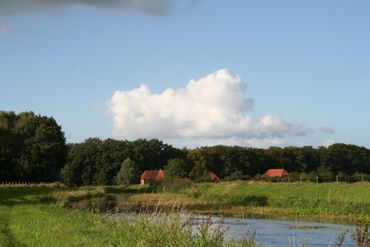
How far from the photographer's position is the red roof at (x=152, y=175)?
136 metres

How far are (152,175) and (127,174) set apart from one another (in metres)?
10.5

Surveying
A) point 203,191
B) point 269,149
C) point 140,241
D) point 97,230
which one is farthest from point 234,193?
point 269,149

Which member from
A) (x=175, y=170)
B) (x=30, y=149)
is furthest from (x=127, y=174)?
(x=30, y=149)

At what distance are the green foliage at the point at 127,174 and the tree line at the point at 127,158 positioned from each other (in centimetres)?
22

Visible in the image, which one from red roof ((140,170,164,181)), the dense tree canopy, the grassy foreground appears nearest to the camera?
the grassy foreground

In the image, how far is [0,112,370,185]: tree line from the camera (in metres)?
98.3

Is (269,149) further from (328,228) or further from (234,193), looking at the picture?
(328,228)

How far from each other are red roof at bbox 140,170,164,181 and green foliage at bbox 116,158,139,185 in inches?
149

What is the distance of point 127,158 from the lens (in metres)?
138

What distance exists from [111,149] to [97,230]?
122873 mm

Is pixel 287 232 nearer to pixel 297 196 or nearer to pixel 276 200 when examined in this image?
pixel 276 200

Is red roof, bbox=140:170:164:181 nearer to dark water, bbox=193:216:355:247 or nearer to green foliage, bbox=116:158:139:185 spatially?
green foliage, bbox=116:158:139:185

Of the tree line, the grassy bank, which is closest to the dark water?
the grassy bank

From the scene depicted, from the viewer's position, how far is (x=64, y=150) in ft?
343
